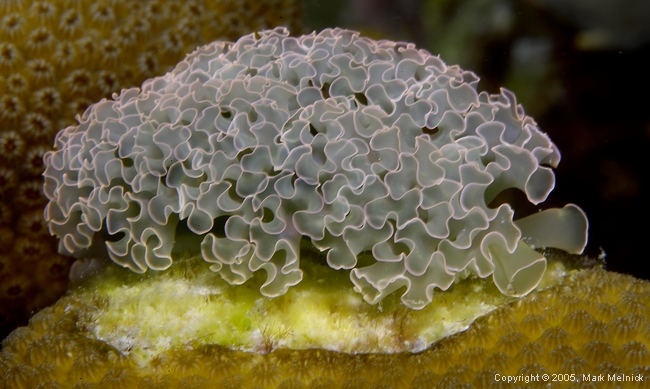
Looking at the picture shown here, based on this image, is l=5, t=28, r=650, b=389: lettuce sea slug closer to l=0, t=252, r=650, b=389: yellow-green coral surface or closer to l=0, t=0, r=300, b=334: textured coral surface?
l=0, t=252, r=650, b=389: yellow-green coral surface

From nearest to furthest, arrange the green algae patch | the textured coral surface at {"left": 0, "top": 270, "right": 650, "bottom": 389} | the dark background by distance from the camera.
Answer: the textured coral surface at {"left": 0, "top": 270, "right": 650, "bottom": 389}, the green algae patch, the dark background

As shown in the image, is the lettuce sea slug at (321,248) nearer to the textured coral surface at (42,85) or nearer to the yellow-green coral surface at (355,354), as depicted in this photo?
the yellow-green coral surface at (355,354)

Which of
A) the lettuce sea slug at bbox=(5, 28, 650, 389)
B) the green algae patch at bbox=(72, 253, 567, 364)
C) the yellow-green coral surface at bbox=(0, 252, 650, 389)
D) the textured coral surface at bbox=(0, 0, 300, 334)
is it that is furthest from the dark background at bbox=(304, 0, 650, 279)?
the textured coral surface at bbox=(0, 0, 300, 334)

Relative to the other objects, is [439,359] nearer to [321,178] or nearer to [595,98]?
[321,178]

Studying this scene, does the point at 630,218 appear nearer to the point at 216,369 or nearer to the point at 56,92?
the point at 216,369

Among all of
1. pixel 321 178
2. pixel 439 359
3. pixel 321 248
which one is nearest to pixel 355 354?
pixel 439 359

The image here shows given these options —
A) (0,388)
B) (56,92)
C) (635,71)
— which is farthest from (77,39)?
(635,71)
